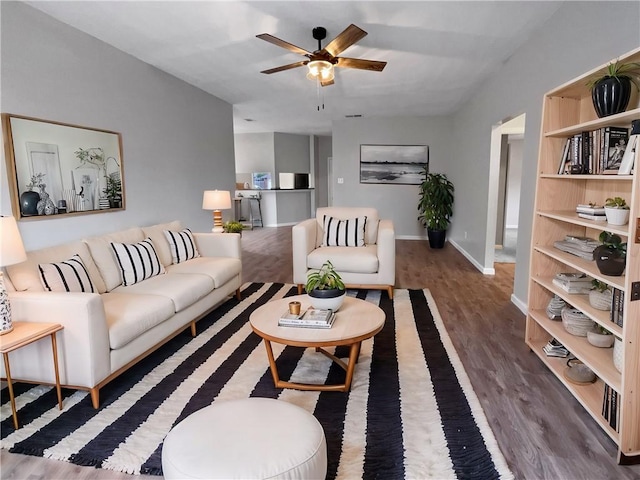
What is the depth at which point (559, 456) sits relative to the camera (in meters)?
1.71

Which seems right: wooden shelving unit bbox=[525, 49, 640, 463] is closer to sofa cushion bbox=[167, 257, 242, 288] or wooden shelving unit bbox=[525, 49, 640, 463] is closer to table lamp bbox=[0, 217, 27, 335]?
sofa cushion bbox=[167, 257, 242, 288]

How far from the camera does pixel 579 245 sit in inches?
91.1

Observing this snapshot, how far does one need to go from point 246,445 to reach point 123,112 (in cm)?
344

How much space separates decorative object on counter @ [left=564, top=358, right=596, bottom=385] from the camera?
2141mm

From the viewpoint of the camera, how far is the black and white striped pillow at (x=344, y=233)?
4285 mm

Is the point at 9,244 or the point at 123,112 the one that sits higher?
the point at 123,112

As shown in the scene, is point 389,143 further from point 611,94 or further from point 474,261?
point 611,94

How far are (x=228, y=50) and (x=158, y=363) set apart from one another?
9.18 ft

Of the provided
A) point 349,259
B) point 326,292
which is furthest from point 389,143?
point 326,292

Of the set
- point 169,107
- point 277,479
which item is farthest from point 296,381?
point 169,107

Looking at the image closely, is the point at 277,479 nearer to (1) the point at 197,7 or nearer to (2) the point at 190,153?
(1) the point at 197,7

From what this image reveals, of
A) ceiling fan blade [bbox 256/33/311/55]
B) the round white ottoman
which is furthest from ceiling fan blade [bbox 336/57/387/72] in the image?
the round white ottoman

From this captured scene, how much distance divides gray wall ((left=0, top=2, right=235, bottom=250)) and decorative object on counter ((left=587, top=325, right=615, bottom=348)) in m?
3.63

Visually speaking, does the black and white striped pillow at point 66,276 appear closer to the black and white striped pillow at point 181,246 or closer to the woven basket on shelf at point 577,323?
the black and white striped pillow at point 181,246
